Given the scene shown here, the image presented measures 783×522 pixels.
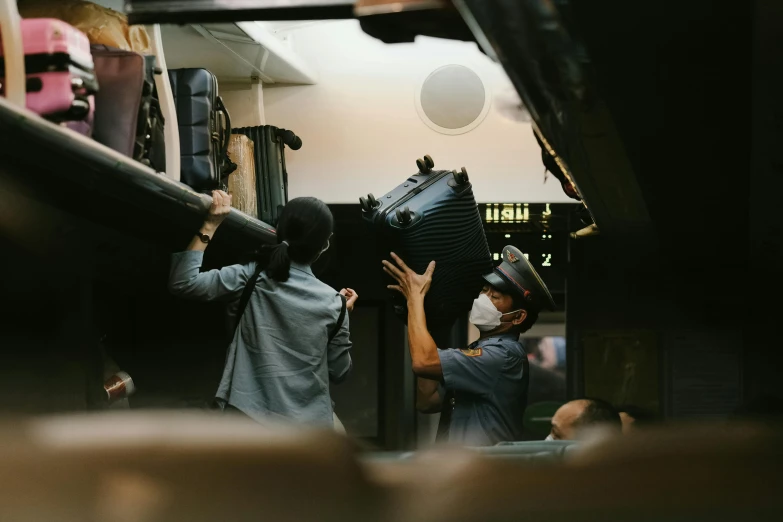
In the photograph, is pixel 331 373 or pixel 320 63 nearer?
pixel 331 373

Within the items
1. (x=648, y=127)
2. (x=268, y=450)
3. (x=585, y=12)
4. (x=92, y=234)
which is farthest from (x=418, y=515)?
(x=92, y=234)

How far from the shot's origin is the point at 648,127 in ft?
4.02

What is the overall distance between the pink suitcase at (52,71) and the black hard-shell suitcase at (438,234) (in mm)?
729

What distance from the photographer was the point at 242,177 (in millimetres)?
2855

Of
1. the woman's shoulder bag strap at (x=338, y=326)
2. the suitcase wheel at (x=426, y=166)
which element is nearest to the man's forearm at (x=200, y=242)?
the woman's shoulder bag strap at (x=338, y=326)

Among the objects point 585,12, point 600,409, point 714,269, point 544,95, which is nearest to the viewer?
point 585,12

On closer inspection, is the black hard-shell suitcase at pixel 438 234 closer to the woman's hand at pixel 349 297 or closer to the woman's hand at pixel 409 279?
the woman's hand at pixel 409 279

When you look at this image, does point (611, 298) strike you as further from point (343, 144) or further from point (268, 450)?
point (268, 450)

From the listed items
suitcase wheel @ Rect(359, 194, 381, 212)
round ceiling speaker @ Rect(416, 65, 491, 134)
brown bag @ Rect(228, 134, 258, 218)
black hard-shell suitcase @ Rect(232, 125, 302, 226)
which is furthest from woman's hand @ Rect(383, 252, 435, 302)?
round ceiling speaker @ Rect(416, 65, 491, 134)

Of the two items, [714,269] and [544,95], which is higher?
[544,95]

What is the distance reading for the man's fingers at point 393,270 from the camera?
202 cm

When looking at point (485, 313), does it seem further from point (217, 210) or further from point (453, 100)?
point (453, 100)

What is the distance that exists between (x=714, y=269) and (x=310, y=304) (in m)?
1.77

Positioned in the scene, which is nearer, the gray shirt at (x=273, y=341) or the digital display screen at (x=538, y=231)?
the gray shirt at (x=273, y=341)
